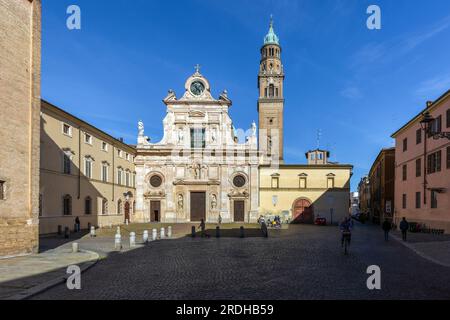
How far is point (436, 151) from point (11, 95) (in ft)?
96.8

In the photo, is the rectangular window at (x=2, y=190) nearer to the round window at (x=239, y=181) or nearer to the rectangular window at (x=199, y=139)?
the rectangular window at (x=199, y=139)

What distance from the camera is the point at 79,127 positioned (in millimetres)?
32406

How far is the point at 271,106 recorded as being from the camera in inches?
2169

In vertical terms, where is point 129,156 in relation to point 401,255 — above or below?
above

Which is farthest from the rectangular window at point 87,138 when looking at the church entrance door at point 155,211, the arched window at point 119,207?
the church entrance door at point 155,211

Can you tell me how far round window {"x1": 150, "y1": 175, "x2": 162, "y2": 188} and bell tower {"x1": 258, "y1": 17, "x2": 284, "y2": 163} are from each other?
18.2 meters

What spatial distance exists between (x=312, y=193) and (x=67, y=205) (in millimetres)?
29076

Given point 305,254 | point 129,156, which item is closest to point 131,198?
point 129,156

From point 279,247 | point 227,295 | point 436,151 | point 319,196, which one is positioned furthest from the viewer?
point 319,196

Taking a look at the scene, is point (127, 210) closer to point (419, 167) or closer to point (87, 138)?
point (87, 138)

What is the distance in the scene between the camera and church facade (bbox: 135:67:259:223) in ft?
145

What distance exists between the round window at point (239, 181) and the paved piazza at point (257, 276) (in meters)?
27.0

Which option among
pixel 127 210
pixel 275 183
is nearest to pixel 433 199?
pixel 275 183
